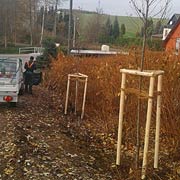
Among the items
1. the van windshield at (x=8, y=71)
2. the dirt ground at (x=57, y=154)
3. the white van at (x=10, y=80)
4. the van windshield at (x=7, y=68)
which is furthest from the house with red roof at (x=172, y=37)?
the van windshield at (x=7, y=68)

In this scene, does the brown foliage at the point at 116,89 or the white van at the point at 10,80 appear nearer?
the brown foliage at the point at 116,89

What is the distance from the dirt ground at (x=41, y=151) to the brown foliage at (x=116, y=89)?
111 cm

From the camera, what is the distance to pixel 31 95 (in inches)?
612

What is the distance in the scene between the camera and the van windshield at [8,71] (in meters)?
12.7

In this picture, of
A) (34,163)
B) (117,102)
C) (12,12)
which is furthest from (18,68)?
(12,12)

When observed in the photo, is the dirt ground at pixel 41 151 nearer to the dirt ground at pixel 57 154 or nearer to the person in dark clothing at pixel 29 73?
the dirt ground at pixel 57 154

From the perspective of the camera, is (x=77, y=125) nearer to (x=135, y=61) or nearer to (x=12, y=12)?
(x=135, y=61)

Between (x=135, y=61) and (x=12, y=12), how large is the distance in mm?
45135

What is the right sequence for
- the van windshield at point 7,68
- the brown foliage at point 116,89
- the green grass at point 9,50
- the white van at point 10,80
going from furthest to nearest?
1. the green grass at point 9,50
2. the van windshield at point 7,68
3. the white van at point 10,80
4. the brown foliage at point 116,89

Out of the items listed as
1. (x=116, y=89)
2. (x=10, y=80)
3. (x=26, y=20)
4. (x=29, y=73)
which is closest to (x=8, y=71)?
(x=10, y=80)

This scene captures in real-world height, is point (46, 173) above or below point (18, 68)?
below

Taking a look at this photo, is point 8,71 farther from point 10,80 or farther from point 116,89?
point 116,89

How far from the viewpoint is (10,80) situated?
1263 centimetres

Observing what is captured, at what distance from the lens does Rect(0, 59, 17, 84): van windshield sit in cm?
1274
